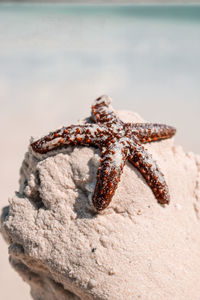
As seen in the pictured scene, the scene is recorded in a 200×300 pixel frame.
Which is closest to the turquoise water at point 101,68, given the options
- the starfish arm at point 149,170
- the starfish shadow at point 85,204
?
the starfish arm at point 149,170

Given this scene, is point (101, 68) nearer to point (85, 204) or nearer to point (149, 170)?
point (149, 170)

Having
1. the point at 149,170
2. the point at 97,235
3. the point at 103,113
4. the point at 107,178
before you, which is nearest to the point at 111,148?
the point at 107,178

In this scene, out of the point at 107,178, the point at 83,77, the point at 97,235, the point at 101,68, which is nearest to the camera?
the point at 107,178

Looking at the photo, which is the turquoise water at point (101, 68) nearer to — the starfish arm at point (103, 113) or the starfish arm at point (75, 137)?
the starfish arm at point (103, 113)

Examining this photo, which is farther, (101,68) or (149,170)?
(101,68)

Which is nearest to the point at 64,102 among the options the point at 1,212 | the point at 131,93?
the point at 131,93

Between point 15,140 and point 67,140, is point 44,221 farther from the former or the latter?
point 15,140
